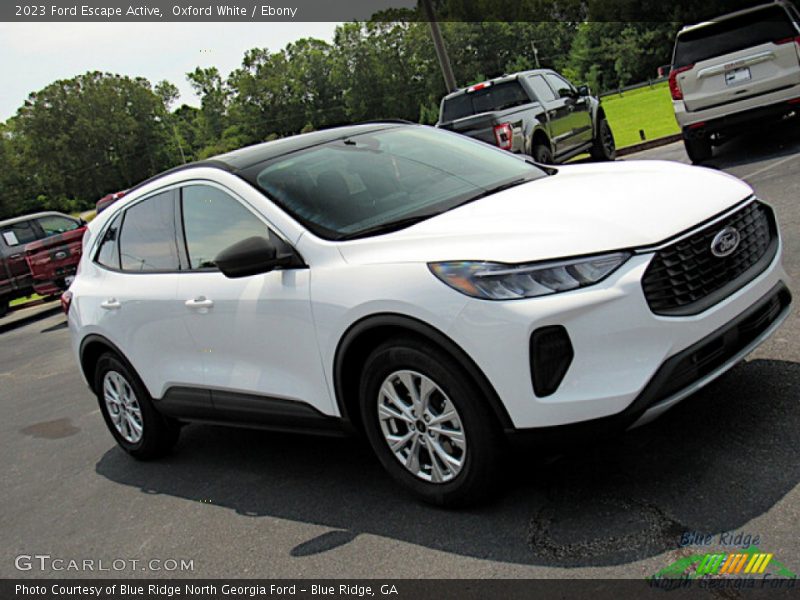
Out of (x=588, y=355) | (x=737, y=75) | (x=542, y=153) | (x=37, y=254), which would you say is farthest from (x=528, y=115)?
(x=588, y=355)

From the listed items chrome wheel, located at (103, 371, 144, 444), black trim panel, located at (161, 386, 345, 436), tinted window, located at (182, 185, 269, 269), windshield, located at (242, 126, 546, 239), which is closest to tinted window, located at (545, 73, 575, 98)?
windshield, located at (242, 126, 546, 239)

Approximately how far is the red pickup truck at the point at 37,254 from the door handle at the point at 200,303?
1354 centimetres

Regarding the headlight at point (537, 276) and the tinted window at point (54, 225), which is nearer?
the headlight at point (537, 276)

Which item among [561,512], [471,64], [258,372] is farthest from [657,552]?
[471,64]

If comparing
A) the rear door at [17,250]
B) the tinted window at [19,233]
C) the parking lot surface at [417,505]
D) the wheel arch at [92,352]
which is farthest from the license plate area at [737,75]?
the tinted window at [19,233]

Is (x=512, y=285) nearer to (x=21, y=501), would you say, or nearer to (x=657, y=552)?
(x=657, y=552)

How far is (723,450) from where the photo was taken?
4000 mm

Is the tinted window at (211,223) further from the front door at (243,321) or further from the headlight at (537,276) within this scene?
the headlight at (537,276)

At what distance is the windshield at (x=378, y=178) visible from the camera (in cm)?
446

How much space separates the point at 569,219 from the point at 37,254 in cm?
1630

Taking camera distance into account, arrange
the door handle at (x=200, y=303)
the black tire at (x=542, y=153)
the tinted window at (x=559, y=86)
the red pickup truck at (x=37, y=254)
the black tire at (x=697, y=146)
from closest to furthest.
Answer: the door handle at (x=200, y=303), the black tire at (x=697, y=146), the black tire at (x=542, y=153), the tinted window at (x=559, y=86), the red pickup truck at (x=37, y=254)

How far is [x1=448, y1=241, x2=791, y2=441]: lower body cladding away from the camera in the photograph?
11.4 ft

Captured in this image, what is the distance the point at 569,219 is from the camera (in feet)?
12.4

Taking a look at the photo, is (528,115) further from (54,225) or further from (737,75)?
(54,225)
